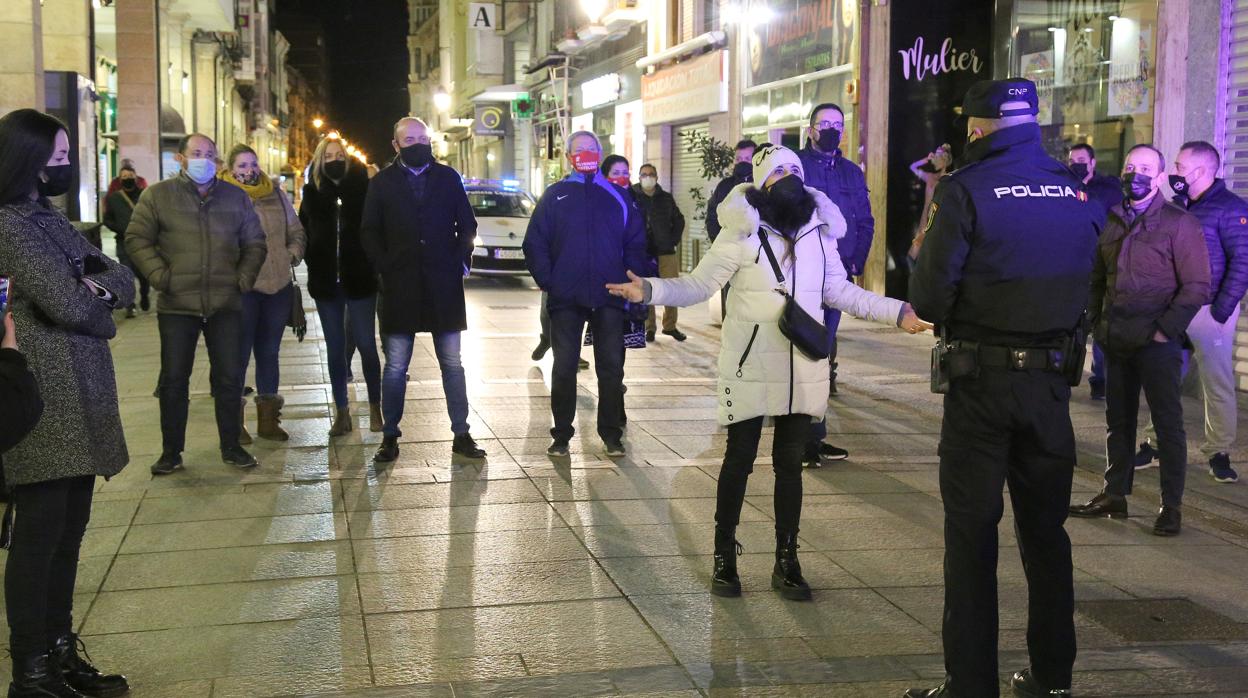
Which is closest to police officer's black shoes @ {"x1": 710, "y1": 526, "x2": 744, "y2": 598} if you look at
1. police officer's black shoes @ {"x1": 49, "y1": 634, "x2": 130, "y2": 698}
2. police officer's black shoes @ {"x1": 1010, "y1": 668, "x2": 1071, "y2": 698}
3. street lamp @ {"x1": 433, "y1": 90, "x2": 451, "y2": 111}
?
police officer's black shoes @ {"x1": 1010, "y1": 668, "x2": 1071, "y2": 698}

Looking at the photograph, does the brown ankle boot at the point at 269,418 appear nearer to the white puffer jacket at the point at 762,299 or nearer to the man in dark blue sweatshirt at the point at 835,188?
the man in dark blue sweatshirt at the point at 835,188

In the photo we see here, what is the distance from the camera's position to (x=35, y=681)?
4.43 m

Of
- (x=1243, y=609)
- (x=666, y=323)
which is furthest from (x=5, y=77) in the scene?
(x=1243, y=609)

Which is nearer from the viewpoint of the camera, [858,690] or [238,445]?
[858,690]

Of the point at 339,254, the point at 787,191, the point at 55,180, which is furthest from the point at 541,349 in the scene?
the point at 55,180

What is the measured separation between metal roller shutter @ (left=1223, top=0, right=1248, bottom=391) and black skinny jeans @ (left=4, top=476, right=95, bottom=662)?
32.8ft

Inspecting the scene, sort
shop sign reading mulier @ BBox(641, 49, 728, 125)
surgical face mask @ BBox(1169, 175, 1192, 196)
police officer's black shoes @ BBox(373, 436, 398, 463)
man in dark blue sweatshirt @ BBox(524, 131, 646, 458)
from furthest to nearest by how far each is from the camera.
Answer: shop sign reading mulier @ BBox(641, 49, 728, 125) < man in dark blue sweatshirt @ BBox(524, 131, 646, 458) < police officer's black shoes @ BBox(373, 436, 398, 463) < surgical face mask @ BBox(1169, 175, 1192, 196)

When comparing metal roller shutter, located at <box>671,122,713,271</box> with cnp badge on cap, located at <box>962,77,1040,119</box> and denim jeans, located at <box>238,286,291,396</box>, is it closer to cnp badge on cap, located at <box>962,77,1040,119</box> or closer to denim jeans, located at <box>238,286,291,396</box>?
denim jeans, located at <box>238,286,291,396</box>

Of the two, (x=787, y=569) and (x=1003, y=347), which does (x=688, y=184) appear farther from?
(x=1003, y=347)

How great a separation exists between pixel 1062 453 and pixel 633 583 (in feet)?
6.88

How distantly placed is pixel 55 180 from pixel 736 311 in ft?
8.76

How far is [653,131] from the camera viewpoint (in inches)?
1155

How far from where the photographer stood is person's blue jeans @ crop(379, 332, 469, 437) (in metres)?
8.58

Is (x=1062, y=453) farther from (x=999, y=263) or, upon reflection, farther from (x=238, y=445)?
(x=238, y=445)
